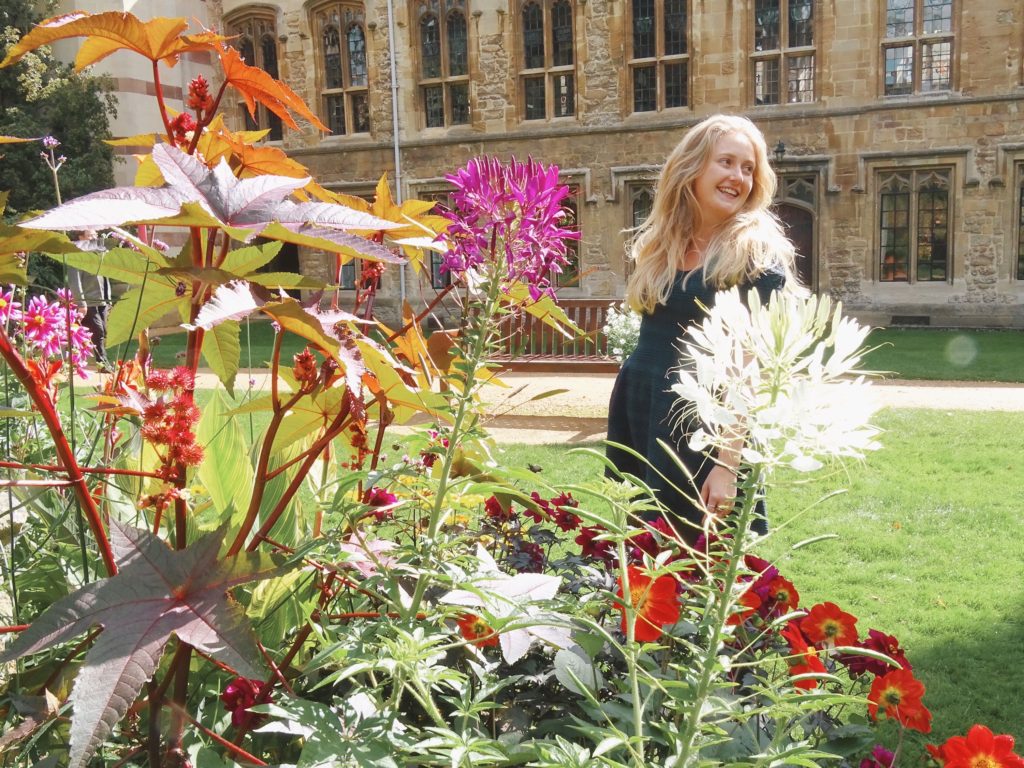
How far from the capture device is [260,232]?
0.77 m

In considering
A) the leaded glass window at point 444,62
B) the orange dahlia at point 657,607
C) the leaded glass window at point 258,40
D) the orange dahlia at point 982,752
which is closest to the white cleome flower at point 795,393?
the orange dahlia at point 657,607

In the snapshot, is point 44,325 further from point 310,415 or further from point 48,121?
point 48,121

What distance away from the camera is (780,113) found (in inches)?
552

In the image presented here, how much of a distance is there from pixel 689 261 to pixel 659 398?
43 cm

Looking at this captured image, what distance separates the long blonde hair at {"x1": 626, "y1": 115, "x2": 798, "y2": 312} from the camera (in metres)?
2.37

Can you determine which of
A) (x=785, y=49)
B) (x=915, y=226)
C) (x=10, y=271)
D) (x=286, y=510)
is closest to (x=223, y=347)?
(x=10, y=271)

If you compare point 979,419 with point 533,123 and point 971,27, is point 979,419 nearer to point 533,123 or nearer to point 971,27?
point 971,27

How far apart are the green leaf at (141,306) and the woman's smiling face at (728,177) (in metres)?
1.82

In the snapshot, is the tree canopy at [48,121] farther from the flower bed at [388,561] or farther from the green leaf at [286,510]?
the flower bed at [388,561]

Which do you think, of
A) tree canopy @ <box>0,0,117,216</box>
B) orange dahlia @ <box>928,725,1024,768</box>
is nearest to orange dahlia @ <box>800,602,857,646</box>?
orange dahlia @ <box>928,725,1024,768</box>

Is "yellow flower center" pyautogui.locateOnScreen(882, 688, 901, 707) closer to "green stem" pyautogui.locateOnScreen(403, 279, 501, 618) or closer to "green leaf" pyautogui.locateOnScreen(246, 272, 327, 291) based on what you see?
"green stem" pyautogui.locateOnScreen(403, 279, 501, 618)

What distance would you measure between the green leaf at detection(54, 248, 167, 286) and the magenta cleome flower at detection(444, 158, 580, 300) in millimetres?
378

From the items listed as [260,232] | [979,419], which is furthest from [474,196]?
[979,419]

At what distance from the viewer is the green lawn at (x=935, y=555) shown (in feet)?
9.90
